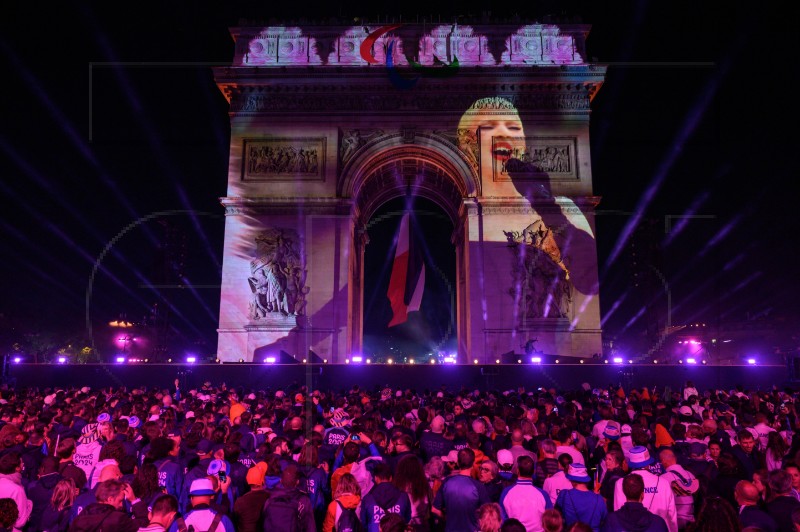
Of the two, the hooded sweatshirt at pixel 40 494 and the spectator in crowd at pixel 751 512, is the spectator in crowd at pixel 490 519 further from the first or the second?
the hooded sweatshirt at pixel 40 494

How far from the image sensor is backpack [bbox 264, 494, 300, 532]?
221 inches

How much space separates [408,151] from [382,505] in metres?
28.2

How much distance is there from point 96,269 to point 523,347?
35321 millimetres

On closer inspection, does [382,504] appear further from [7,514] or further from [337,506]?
[7,514]

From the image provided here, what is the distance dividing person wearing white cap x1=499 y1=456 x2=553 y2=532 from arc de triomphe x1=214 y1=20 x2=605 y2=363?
2315 centimetres

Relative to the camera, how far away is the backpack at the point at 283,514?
5617mm

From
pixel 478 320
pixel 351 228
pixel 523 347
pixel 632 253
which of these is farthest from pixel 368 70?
pixel 632 253

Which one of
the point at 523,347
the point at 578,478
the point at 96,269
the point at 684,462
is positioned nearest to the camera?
the point at 578,478

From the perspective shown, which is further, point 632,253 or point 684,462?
point 632,253

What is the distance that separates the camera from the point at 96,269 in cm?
4659

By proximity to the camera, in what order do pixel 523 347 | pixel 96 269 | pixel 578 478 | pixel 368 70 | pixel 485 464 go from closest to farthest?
pixel 578 478 → pixel 485 464 → pixel 523 347 → pixel 368 70 → pixel 96 269

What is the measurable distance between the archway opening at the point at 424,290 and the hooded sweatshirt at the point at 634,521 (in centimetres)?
4711

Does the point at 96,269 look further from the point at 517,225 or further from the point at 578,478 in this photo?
the point at 578,478

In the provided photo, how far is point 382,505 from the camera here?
5.80 m
